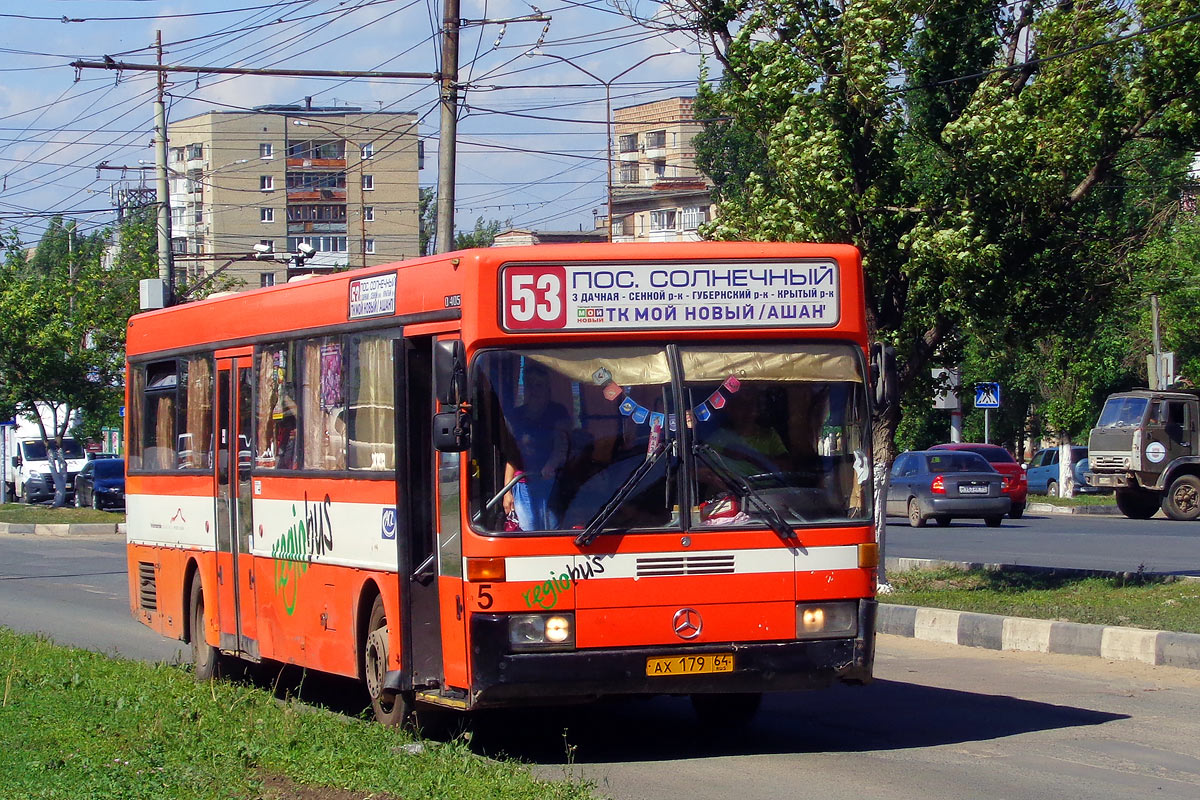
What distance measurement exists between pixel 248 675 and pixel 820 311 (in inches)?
247

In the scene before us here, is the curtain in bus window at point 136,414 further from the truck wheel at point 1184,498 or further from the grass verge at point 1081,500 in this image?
the grass verge at point 1081,500

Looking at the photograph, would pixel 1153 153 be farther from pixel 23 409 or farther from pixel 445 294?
pixel 23 409

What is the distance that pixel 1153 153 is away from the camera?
16.8 metres

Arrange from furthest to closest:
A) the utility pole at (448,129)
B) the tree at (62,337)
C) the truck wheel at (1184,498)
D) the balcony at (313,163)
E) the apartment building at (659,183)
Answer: the balcony at (313,163), the apartment building at (659,183), the tree at (62,337), the truck wheel at (1184,498), the utility pole at (448,129)

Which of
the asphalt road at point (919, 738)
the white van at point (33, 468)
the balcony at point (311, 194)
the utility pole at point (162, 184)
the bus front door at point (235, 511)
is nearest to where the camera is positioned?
the asphalt road at point (919, 738)

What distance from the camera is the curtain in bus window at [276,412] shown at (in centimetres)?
1030

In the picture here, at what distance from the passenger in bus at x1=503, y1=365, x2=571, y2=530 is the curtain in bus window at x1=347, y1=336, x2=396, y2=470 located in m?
1.19

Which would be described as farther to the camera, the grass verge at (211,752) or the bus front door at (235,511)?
the bus front door at (235,511)

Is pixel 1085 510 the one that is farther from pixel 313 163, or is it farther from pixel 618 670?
pixel 313 163

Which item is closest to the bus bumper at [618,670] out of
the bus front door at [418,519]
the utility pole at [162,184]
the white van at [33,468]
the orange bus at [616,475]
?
the orange bus at [616,475]

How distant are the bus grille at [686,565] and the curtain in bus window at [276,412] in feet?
10.7

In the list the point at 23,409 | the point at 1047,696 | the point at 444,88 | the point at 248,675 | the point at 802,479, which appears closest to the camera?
the point at 802,479

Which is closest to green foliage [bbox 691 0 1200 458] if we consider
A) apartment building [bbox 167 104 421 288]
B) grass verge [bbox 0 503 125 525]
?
grass verge [bbox 0 503 125 525]

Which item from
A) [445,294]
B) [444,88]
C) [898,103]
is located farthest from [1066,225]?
[445,294]
